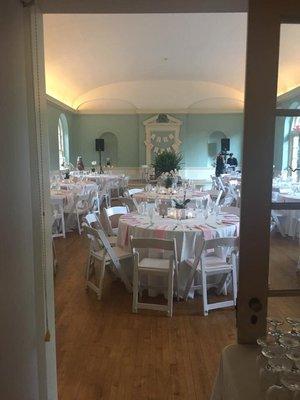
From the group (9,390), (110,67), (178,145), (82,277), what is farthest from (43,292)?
(178,145)

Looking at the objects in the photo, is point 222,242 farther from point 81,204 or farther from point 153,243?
point 81,204

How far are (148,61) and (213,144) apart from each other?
19.9ft

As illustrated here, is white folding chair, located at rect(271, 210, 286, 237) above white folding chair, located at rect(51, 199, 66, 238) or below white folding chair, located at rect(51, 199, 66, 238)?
above

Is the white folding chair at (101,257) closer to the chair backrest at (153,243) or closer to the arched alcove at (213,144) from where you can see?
the chair backrest at (153,243)

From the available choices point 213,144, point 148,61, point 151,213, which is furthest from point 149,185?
point 213,144

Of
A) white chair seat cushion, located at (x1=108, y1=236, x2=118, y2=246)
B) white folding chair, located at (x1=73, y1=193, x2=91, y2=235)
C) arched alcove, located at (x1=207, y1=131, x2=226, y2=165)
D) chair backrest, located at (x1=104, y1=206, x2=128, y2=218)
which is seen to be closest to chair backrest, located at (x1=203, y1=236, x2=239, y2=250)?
white chair seat cushion, located at (x1=108, y1=236, x2=118, y2=246)

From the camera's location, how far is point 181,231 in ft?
12.6

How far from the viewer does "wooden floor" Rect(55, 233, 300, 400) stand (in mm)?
2488

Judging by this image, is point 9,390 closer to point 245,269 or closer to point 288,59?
point 245,269

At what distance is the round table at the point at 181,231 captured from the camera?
384 centimetres

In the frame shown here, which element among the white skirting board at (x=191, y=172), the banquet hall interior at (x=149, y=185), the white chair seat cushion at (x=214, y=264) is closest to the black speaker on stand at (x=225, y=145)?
the banquet hall interior at (x=149, y=185)

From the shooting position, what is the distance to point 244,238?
1453 mm

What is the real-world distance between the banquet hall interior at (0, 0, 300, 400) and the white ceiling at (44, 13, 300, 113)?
57 millimetres

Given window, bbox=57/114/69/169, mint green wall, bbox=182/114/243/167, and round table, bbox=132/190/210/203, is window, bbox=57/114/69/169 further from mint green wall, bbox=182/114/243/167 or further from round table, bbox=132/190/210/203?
round table, bbox=132/190/210/203
